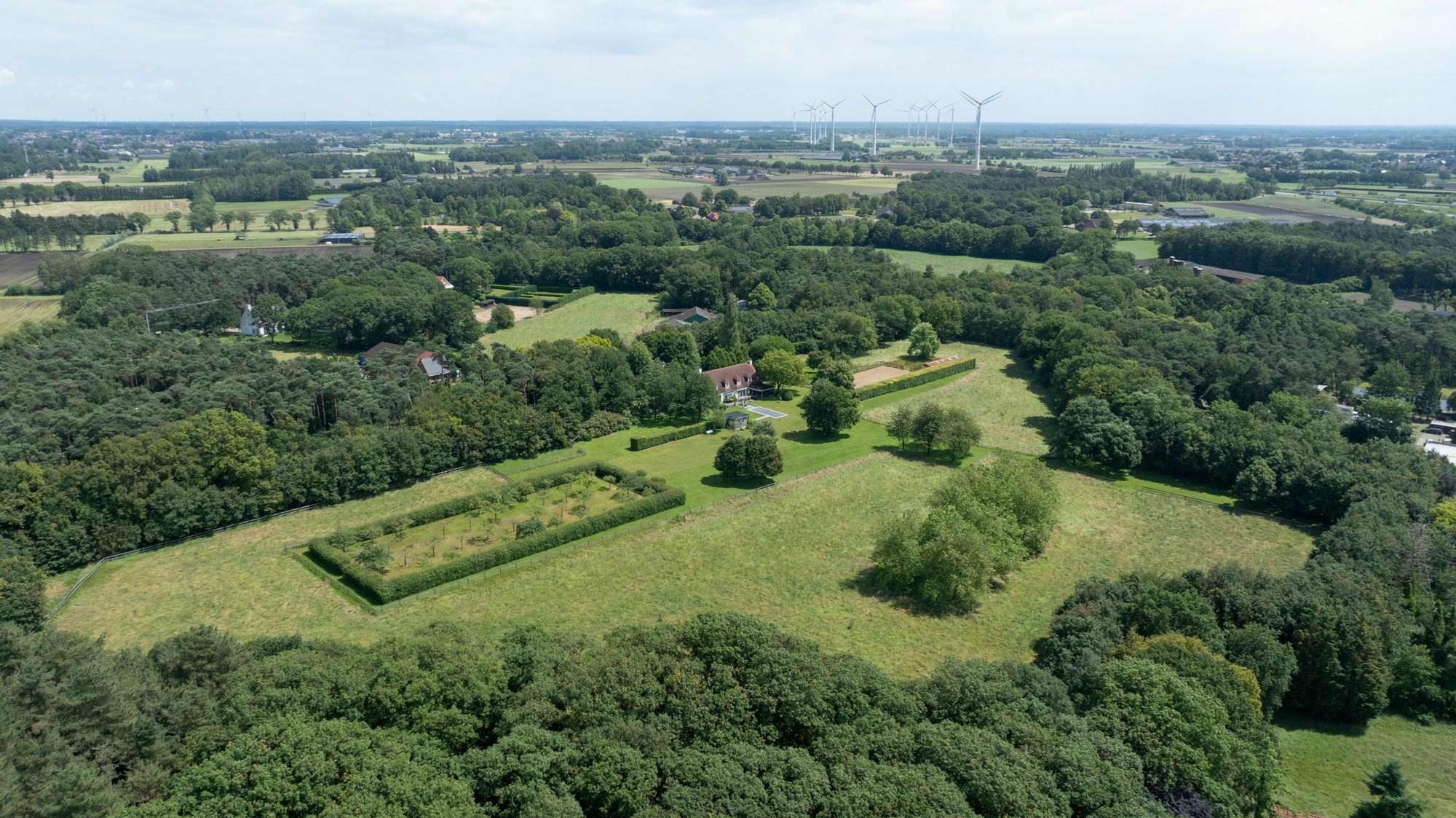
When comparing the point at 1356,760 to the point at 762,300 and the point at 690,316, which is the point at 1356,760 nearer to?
the point at 762,300

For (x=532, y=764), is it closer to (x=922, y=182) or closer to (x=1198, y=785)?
(x=1198, y=785)

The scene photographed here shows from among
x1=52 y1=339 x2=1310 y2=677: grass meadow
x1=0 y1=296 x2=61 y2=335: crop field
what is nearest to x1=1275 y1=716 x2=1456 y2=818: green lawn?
x1=52 y1=339 x2=1310 y2=677: grass meadow

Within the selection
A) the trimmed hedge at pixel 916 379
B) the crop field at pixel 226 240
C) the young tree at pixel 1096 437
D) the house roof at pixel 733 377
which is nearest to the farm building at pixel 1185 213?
the trimmed hedge at pixel 916 379

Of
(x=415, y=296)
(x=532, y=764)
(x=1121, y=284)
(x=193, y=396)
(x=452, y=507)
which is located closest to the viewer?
(x=532, y=764)

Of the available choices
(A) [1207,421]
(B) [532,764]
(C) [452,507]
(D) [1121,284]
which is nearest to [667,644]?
(B) [532,764]

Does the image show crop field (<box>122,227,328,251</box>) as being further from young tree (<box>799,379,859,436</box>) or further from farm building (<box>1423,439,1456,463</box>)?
farm building (<box>1423,439,1456,463</box>)

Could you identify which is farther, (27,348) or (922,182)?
(922,182)

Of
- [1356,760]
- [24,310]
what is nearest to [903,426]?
[1356,760]

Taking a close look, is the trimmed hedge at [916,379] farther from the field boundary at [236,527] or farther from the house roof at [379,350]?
the house roof at [379,350]
